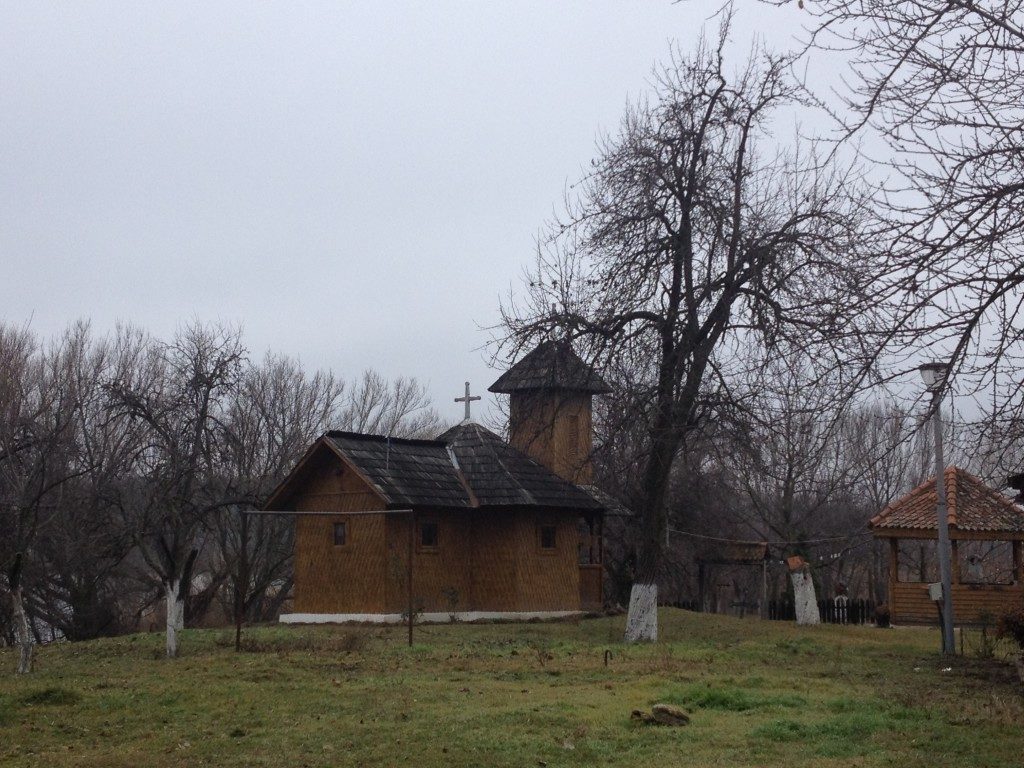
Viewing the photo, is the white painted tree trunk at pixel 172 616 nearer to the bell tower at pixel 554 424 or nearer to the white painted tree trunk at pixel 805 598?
the bell tower at pixel 554 424

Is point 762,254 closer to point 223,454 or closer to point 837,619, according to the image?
point 223,454

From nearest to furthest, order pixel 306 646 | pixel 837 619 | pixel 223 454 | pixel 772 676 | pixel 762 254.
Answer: pixel 772 676
pixel 306 646
pixel 762 254
pixel 223 454
pixel 837 619

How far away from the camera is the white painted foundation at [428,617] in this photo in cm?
2888

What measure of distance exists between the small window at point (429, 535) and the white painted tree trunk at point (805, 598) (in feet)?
34.7

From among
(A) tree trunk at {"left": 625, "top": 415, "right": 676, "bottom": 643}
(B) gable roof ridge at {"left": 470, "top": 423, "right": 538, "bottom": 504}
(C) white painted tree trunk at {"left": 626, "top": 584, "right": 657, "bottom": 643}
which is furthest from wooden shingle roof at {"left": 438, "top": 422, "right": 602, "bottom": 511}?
(C) white painted tree trunk at {"left": 626, "top": 584, "right": 657, "bottom": 643}

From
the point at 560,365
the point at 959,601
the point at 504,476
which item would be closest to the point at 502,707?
the point at 560,365

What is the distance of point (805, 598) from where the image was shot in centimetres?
3331

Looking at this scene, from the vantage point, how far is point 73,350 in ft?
141

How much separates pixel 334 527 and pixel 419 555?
242 cm

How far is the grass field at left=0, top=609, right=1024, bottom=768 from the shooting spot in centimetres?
1030

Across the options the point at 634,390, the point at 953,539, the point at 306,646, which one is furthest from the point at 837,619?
the point at 306,646

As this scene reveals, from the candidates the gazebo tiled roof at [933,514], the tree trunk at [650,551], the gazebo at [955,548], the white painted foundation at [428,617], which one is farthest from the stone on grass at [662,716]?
the gazebo at [955,548]

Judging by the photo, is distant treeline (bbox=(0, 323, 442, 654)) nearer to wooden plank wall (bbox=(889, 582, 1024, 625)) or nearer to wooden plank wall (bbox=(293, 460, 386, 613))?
wooden plank wall (bbox=(293, 460, 386, 613))

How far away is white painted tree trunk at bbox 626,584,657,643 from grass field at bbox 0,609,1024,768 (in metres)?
2.66
